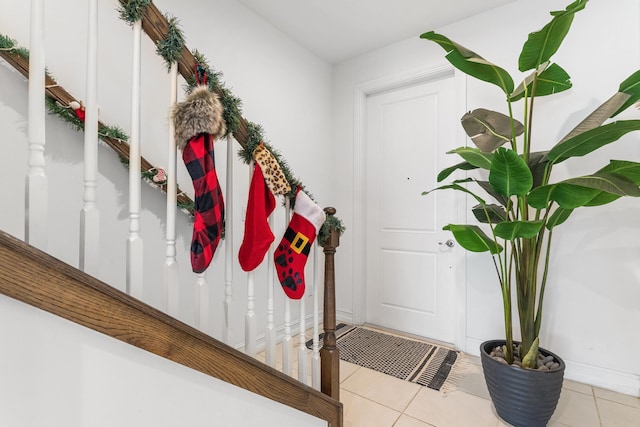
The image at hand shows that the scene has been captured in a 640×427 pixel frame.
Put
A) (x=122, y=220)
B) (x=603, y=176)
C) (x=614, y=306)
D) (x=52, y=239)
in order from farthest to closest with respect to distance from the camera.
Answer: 1. (x=614, y=306)
2. (x=122, y=220)
3. (x=52, y=239)
4. (x=603, y=176)

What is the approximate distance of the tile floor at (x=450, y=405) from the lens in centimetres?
163

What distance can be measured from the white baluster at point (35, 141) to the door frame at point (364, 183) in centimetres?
253

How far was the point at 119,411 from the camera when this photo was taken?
66cm

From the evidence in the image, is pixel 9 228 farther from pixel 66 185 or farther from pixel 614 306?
pixel 614 306

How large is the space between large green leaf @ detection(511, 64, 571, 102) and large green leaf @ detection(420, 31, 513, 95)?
0.34 ft

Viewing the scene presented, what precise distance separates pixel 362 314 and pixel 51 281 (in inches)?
109

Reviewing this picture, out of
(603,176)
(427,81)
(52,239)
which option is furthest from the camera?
(427,81)

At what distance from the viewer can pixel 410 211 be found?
9.07 ft

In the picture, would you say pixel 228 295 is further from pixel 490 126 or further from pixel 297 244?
pixel 490 126

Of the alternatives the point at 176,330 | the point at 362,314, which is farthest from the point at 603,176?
the point at 362,314

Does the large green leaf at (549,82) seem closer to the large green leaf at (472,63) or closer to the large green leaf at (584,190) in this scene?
the large green leaf at (472,63)

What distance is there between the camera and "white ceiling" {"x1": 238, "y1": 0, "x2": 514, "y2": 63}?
7.45ft

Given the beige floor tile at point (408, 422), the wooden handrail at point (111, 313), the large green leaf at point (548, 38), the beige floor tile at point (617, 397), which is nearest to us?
the wooden handrail at point (111, 313)

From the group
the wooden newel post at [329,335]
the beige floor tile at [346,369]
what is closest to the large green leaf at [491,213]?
the wooden newel post at [329,335]
